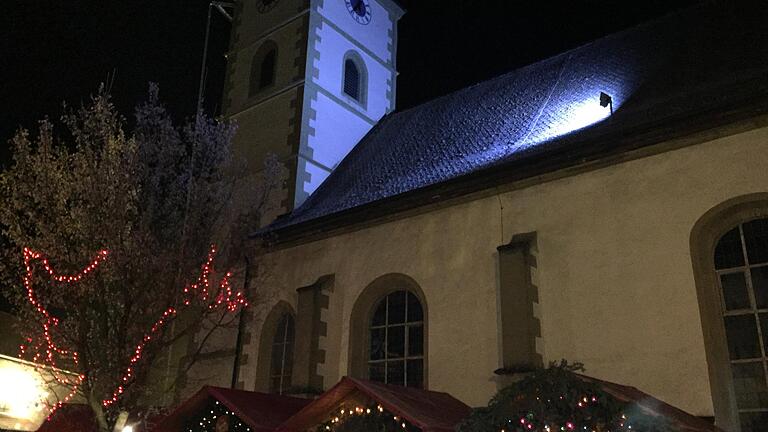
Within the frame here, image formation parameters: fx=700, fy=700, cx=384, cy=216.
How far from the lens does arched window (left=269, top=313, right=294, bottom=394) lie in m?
12.6

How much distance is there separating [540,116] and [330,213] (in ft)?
13.3

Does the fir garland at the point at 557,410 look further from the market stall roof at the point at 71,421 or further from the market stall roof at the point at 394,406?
the market stall roof at the point at 71,421

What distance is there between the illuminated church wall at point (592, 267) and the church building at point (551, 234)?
2 cm

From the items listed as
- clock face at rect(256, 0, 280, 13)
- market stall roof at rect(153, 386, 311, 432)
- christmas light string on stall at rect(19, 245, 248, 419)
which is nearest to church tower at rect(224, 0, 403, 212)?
A: clock face at rect(256, 0, 280, 13)

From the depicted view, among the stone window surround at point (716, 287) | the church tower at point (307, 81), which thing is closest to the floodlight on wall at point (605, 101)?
the stone window surround at point (716, 287)

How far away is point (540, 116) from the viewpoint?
1210cm

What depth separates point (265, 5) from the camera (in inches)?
755

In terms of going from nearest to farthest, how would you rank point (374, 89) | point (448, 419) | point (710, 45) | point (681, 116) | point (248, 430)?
point (448, 419) < point (681, 116) < point (248, 430) < point (710, 45) < point (374, 89)

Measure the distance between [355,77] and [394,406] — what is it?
473 inches

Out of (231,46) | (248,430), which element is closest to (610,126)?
(248,430)

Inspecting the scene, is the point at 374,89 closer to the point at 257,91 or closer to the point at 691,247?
the point at 257,91

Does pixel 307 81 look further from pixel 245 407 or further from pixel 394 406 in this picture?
pixel 394 406

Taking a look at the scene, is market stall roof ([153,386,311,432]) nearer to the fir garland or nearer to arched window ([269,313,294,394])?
arched window ([269,313,294,394])

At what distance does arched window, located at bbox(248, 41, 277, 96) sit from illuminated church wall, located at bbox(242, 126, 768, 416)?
25.6 ft
